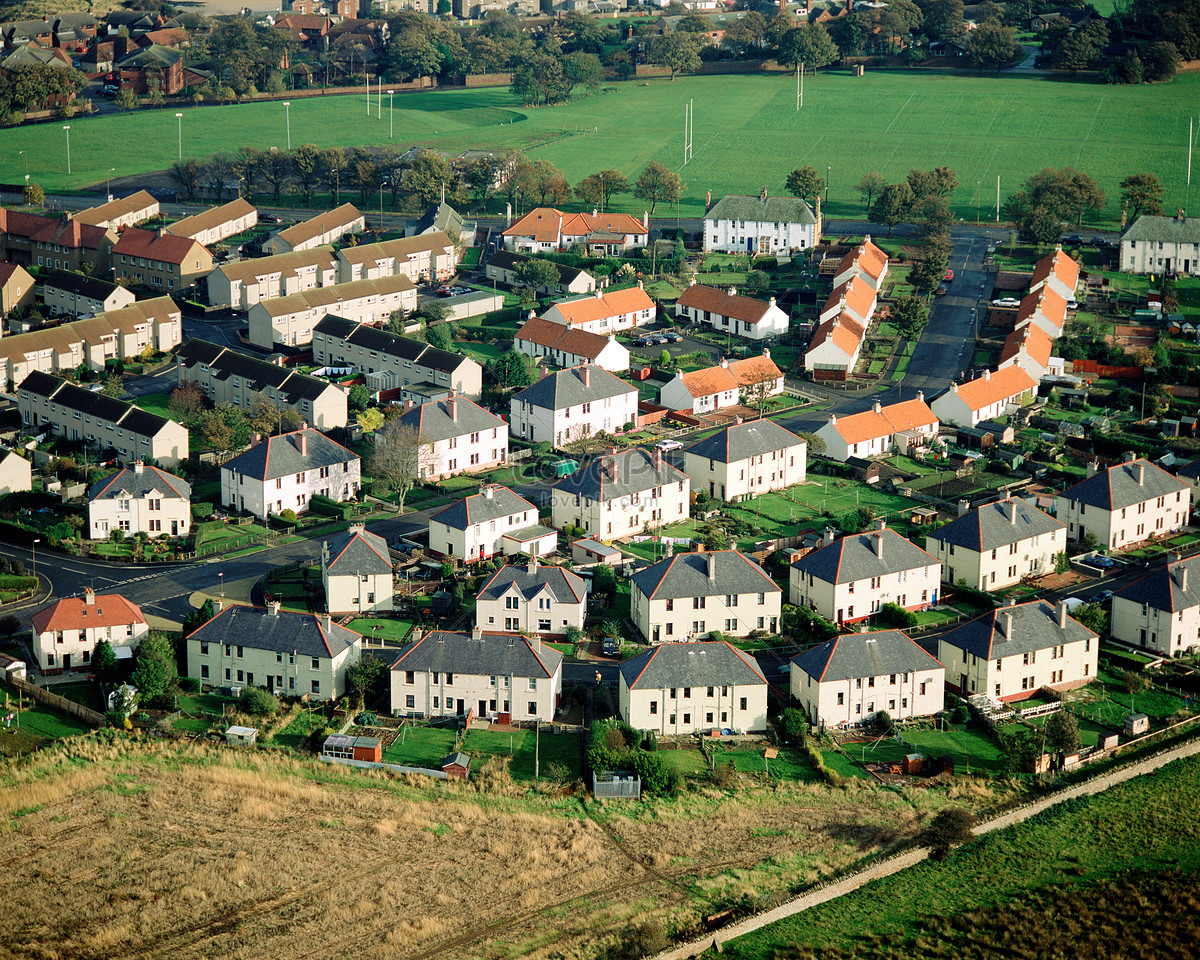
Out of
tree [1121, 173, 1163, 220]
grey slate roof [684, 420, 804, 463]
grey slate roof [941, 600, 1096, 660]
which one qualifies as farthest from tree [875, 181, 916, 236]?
grey slate roof [941, 600, 1096, 660]

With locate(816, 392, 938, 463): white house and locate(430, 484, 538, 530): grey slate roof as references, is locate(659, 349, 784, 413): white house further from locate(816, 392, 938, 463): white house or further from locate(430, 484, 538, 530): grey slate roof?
locate(430, 484, 538, 530): grey slate roof

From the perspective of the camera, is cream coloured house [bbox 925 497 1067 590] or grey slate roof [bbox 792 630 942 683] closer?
grey slate roof [bbox 792 630 942 683]

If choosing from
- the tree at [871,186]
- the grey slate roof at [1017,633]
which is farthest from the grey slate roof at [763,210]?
the grey slate roof at [1017,633]

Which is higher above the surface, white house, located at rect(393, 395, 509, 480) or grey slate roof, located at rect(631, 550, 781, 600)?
Result: white house, located at rect(393, 395, 509, 480)

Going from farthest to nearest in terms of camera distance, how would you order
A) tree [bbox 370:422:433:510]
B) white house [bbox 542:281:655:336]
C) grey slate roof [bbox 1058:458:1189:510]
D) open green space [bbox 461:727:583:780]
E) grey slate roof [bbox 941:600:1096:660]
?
white house [bbox 542:281:655:336] < tree [bbox 370:422:433:510] < grey slate roof [bbox 1058:458:1189:510] < grey slate roof [bbox 941:600:1096:660] < open green space [bbox 461:727:583:780]

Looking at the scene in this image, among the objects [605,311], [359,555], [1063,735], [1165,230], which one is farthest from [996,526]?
[1165,230]

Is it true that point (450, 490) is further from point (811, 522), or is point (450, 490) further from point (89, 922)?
point (89, 922)
